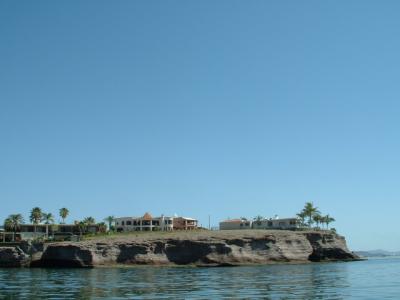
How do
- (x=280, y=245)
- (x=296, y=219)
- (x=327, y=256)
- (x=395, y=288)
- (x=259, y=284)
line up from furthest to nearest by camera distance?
1. (x=296, y=219)
2. (x=327, y=256)
3. (x=280, y=245)
4. (x=259, y=284)
5. (x=395, y=288)

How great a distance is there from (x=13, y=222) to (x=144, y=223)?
39.2 m

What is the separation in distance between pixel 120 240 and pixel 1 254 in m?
23.5

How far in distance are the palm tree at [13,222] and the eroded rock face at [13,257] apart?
3463cm

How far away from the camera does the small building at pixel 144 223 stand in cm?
15912

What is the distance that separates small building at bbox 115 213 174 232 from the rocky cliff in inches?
1729

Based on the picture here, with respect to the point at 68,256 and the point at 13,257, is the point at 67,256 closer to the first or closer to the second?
the point at 68,256

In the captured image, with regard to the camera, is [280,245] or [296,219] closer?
[280,245]

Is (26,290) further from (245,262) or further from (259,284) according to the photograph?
(245,262)

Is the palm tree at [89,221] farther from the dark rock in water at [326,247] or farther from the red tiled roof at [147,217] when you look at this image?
the dark rock in water at [326,247]

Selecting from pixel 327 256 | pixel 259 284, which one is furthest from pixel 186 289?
pixel 327 256

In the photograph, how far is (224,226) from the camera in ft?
551

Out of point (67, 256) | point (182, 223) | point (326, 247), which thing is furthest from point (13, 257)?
point (182, 223)

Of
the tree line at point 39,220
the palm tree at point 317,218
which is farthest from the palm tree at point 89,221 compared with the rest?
the palm tree at point 317,218

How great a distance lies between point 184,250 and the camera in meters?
105
